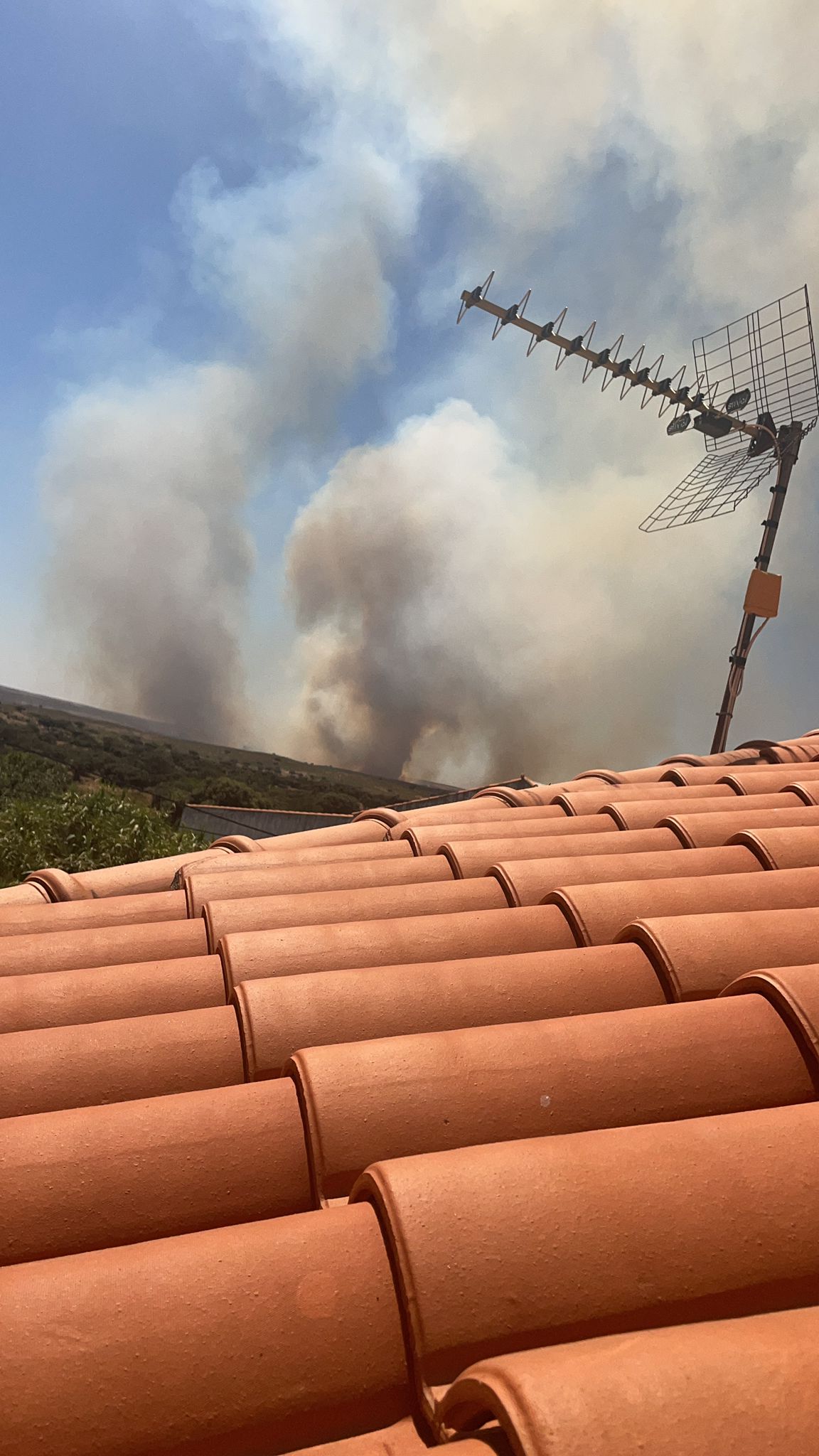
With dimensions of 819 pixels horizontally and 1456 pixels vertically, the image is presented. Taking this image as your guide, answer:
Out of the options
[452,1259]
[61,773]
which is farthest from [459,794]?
[61,773]

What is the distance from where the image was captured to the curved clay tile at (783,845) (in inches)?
147

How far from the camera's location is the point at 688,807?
16.2 feet

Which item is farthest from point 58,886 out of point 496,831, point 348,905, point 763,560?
point 763,560

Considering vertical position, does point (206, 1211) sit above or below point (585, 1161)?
below

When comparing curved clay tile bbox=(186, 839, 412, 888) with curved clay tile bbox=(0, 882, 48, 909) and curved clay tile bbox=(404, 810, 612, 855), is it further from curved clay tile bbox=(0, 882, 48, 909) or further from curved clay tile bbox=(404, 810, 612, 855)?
curved clay tile bbox=(0, 882, 48, 909)

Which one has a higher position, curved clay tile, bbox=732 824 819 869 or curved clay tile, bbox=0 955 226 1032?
curved clay tile, bbox=732 824 819 869

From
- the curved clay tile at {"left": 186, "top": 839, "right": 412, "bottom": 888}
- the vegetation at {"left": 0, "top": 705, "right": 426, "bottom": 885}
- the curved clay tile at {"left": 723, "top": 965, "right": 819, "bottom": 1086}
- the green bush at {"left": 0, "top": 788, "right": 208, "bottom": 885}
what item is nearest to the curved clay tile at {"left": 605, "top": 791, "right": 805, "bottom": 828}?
the curved clay tile at {"left": 186, "top": 839, "right": 412, "bottom": 888}

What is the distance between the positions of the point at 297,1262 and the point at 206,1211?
0.45m

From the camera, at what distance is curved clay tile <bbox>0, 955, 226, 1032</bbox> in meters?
2.71

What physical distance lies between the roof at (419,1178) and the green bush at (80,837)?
10925 millimetres

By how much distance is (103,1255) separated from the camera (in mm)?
1453

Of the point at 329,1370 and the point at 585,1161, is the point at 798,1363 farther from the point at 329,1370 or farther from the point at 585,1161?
the point at 329,1370

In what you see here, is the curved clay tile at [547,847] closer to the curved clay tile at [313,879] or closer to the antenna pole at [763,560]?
the curved clay tile at [313,879]

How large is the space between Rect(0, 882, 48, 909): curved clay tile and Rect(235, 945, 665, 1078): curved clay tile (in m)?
2.07
